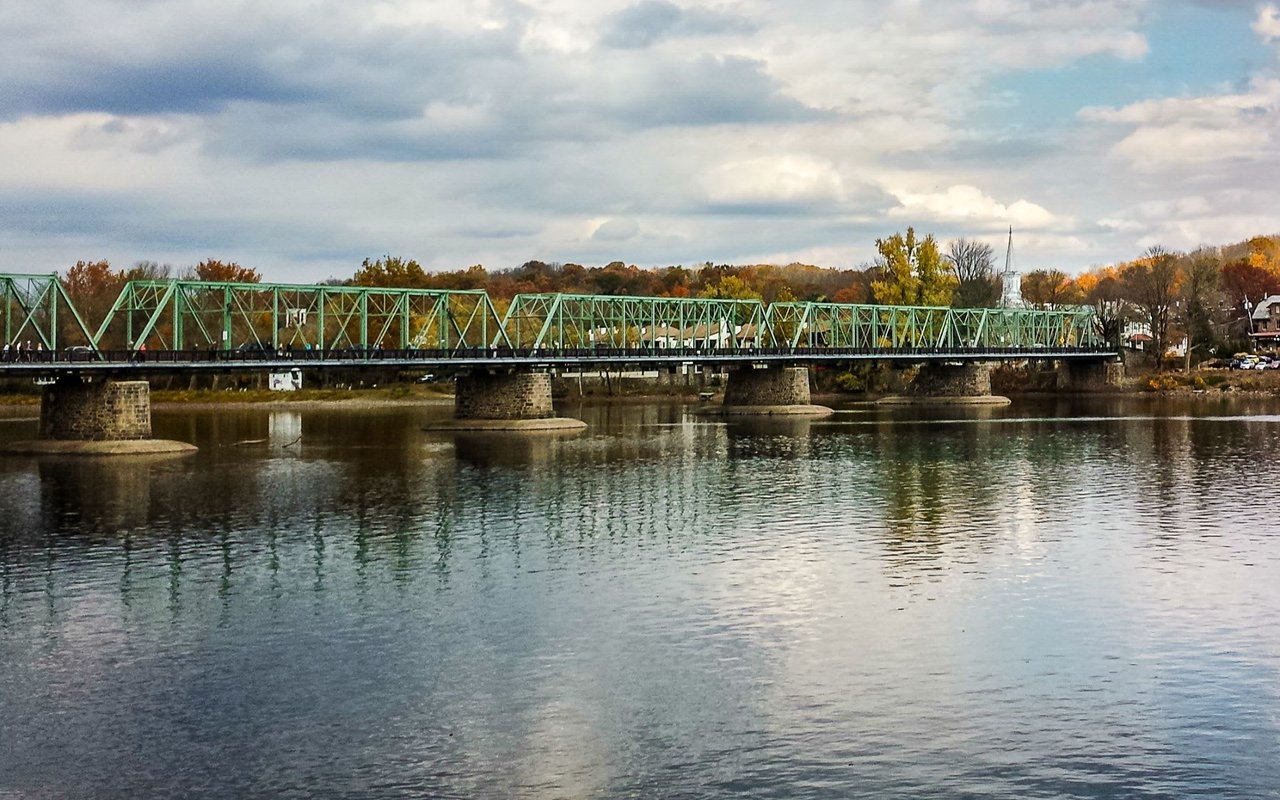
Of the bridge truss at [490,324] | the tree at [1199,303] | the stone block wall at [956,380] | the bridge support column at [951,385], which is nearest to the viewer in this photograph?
the bridge truss at [490,324]

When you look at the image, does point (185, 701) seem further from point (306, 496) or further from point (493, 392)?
point (493, 392)

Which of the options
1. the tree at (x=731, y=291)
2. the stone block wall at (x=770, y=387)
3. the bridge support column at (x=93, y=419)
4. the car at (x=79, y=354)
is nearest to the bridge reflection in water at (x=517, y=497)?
the bridge support column at (x=93, y=419)

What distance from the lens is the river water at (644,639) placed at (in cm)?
2175

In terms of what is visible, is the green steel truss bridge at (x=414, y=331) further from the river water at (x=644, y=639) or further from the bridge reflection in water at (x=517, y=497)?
the river water at (x=644, y=639)

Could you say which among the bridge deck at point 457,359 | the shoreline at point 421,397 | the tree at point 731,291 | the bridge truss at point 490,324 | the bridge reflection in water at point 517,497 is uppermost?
the tree at point 731,291

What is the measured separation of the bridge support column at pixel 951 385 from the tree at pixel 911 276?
48.2 ft

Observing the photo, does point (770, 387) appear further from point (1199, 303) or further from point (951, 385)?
point (1199, 303)

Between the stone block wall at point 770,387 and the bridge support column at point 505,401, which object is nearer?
the bridge support column at point 505,401

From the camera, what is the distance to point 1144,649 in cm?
2905

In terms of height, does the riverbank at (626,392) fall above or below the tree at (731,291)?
below

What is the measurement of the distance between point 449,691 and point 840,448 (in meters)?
60.8

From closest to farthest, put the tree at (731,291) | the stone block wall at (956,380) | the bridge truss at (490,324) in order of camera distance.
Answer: the bridge truss at (490,324) → the stone block wall at (956,380) → the tree at (731,291)

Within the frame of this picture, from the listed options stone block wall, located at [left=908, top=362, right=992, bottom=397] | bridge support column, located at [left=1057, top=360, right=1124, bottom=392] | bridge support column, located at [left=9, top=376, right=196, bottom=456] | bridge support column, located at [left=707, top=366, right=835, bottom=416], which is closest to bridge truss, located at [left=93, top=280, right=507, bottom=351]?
bridge support column, located at [left=9, top=376, right=196, bottom=456]

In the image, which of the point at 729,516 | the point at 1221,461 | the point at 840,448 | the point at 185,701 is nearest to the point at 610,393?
the point at 840,448
